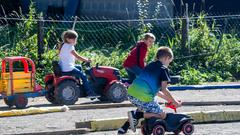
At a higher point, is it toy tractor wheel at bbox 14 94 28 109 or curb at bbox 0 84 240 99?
curb at bbox 0 84 240 99

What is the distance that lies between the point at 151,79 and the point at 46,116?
9.26 feet

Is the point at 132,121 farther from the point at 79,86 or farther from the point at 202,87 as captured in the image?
the point at 202,87

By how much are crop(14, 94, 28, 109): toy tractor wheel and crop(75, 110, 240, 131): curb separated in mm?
2788

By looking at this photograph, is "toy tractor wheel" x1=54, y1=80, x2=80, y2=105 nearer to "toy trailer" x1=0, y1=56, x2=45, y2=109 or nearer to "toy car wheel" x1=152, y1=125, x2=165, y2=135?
"toy trailer" x1=0, y1=56, x2=45, y2=109

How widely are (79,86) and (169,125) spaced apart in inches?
166

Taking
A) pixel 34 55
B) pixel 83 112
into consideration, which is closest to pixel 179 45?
pixel 34 55

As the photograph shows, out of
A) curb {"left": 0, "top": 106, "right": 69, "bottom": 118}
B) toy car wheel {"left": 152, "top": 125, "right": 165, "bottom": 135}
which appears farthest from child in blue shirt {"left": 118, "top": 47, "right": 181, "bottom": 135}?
curb {"left": 0, "top": 106, "right": 69, "bottom": 118}

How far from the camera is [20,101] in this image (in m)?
13.4

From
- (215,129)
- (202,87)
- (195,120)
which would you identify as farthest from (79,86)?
(215,129)

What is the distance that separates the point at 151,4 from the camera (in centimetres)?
2270

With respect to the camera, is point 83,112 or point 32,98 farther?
point 32,98

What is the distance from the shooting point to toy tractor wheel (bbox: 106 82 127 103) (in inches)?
562

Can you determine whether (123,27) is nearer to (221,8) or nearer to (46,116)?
(221,8)

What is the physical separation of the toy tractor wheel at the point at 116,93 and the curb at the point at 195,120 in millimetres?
3057
